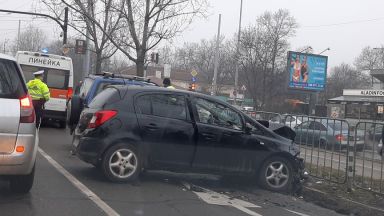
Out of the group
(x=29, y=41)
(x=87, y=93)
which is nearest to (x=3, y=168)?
(x=87, y=93)

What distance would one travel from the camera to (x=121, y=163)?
8.36 m

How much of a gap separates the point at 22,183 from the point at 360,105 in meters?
38.3

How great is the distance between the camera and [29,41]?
244 ft

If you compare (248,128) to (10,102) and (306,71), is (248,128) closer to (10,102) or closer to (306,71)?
(10,102)

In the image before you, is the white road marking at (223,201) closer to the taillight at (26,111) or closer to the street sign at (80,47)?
the taillight at (26,111)

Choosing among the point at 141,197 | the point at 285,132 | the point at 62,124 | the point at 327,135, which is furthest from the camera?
the point at 62,124

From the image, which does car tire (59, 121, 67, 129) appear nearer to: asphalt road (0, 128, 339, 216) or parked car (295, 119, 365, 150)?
asphalt road (0, 128, 339, 216)

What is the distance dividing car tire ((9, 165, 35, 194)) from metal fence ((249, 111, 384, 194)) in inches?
221

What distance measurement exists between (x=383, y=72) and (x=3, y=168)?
152 feet

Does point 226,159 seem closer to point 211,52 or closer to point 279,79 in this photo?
point 279,79

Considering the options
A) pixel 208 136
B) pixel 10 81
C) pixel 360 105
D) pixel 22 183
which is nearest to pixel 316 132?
pixel 208 136

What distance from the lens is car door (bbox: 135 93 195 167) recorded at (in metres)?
8.55

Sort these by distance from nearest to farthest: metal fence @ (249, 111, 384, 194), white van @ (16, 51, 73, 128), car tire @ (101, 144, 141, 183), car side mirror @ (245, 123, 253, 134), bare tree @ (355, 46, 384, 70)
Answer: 1. car tire @ (101, 144, 141, 183)
2. car side mirror @ (245, 123, 253, 134)
3. metal fence @ (249, 111, 384, 194)
4. white van @ (16, 51, 73, 128)
5. bare tree @ (355, 46, 384, 70)

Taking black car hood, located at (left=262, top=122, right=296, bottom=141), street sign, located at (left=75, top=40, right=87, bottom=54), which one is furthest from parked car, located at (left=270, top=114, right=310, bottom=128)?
street sign, located at (left=75, top=40, right=87, bottom=54)
